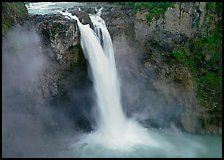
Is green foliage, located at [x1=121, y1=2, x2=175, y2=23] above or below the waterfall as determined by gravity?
above

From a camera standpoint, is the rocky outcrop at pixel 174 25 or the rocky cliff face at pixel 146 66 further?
the rocky outcrop at pixel 174 25

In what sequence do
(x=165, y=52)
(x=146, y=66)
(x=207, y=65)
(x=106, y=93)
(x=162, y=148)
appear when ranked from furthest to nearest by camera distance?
(x=146, y=66) < (x=106, y=93) < (x=165, y=52) < (x=207, y=65) < (x=162, y=148)

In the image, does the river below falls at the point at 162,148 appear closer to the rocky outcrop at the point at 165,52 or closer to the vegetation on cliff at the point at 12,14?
the rocky outcrop at the point at 165,52

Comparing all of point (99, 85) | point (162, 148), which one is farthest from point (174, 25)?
point (162, 148)

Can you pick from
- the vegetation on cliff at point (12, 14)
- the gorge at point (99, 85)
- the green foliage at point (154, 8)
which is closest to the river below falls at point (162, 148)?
the gorge at point (99, 85)

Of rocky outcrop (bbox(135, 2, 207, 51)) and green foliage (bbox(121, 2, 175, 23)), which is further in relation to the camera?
green foliage (bbox(121, 2, 175, 23))

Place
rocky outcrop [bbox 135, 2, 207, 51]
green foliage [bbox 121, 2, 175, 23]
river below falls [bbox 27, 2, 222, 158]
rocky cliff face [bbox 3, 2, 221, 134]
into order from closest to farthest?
river below falls [bbox 27, 2, 222, 158]
rocky cliff face [bbox 3, 2, 221, 134]
rocky outcrop [bbox 135, 2, 207, 51]
green foliage [bbox 121, 2, 175, 23]

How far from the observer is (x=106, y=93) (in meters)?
13.9

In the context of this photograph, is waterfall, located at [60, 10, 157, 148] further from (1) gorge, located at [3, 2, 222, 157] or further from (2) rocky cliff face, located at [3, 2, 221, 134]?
(2) rocky cliff face, located at [3, 2, 221, 134]

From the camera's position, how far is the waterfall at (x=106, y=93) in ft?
42.7

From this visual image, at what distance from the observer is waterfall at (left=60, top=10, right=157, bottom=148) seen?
1302cm

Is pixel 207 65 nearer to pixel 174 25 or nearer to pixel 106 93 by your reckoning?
pixel 174 25

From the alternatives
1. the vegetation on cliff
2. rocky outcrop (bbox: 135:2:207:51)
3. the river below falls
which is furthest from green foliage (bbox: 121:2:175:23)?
the river below falls

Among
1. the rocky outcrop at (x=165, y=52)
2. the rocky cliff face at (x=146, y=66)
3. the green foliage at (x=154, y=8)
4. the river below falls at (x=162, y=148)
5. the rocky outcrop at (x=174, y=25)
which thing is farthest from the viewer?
the green foliage at (x=154, y=8)
